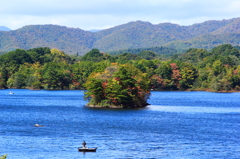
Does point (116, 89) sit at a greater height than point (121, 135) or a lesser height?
greater

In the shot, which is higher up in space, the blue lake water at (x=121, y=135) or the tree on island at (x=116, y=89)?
the tree on island at (x=116, y=89)

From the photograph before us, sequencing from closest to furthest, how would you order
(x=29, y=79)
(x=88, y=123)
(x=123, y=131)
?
(x=123, y=131), (x=88, y=123), (x=29, y=79)

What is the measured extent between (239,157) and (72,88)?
142m

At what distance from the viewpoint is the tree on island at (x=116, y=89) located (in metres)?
81.4

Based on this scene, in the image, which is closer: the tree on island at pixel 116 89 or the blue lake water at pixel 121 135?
the blue lake water at pixel 121 135

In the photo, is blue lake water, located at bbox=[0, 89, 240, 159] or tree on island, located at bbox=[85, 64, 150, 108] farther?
tree on island, located at bbox=[85, 64, 150, 108]

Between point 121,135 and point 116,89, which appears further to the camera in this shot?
point 116,89

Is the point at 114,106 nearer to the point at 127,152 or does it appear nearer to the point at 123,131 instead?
the point at 123,131

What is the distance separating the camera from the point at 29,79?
17588 cm

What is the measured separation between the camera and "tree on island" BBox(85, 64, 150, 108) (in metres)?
81.4

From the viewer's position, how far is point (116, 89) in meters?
80.2

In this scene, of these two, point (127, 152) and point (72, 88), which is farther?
point (72, 88)

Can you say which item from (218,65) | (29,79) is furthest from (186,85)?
(29,79)

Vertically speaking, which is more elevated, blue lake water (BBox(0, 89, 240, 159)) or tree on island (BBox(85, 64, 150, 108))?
tree on island (BBox(85, 64, 150, 108))
